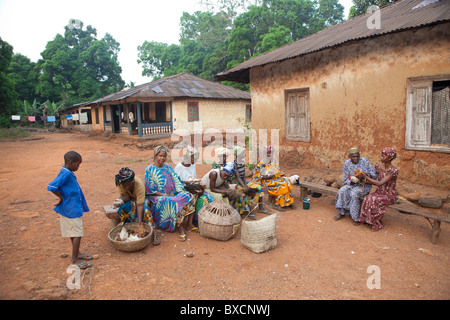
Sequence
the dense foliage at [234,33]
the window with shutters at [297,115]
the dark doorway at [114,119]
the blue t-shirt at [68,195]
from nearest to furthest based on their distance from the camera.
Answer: the blue t-shirt at [68,195], the window with shutters at [297,115], the dark doorway at [114,119], the dense foliage at [234,33]

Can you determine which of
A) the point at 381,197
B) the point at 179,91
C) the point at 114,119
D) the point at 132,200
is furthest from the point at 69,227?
the point at 114,119

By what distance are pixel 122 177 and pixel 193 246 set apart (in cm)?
138

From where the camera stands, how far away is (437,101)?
5.82m

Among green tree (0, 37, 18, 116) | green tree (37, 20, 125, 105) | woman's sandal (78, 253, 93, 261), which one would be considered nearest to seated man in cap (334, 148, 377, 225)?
woman's sandal (78, 253, 93, 261)

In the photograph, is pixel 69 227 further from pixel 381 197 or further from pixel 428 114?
pixel 428 114

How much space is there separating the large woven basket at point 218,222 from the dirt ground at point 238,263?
0.13 metres

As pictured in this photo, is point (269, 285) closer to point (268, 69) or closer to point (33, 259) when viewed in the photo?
point (33, 259)

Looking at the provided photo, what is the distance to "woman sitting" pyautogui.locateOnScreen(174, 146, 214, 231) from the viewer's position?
4.69m

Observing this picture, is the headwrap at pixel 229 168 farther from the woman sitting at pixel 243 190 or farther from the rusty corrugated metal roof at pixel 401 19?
the rusty corrugated metal roof at pixel 401 19

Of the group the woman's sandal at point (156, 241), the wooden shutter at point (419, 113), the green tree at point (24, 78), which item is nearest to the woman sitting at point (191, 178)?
the woman's sandal at point (156, 241)

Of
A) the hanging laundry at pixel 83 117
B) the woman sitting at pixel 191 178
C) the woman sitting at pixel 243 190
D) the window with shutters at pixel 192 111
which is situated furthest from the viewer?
the hanging laundry at pixel 83 117

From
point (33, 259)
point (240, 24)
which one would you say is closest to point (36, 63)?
point (240, 24)

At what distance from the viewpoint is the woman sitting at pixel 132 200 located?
384 centimetres
